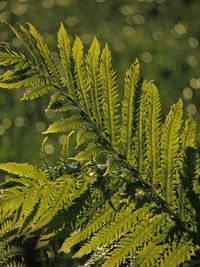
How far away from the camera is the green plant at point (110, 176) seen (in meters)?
0.82

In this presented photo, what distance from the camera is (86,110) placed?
2.88ft

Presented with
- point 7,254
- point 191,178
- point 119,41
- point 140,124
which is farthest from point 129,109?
point 119,41

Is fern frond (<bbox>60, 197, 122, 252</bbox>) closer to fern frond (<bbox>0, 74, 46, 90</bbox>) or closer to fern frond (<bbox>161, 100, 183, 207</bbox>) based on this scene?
fern frond (<bbox>161, 100, 183, 207</bbox>)

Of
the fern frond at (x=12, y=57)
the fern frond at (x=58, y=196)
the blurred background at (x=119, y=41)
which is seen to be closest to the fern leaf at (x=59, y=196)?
the fern frond at (x=58, y=196)

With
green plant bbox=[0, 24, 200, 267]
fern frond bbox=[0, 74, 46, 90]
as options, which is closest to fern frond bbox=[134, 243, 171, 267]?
green plant bbox=[0, 24, 200, 267]

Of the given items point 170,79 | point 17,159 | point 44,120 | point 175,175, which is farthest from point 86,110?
point 170,79

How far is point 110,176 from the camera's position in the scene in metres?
0.87

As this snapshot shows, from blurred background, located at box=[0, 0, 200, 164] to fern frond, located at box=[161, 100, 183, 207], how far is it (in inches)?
156

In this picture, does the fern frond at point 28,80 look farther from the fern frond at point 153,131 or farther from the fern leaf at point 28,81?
the fern frond at point 153,131

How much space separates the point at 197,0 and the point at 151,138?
22.4 ft

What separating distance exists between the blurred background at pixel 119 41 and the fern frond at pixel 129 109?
12.9ft

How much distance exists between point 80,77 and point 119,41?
5.67 metres

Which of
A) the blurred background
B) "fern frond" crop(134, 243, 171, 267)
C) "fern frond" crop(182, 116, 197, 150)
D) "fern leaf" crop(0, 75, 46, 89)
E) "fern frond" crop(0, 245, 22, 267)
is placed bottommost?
the blurred background

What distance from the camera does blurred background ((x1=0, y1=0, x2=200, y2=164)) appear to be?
5.21 meters
